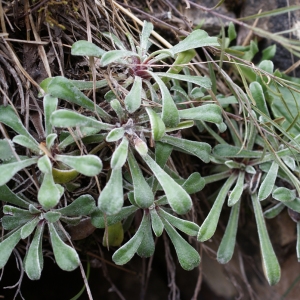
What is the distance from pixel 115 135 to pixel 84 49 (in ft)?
0.60

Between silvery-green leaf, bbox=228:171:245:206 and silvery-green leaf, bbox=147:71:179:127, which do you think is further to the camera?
silvery-green leaf, bbox=228:171:245:206

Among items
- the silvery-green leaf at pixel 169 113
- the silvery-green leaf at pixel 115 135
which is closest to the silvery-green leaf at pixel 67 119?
the silvery-green leaf at pixel 115 135

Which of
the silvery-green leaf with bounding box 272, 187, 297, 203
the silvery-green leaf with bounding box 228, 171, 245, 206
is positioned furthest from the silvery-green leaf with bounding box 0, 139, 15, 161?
the silvery-green leaf with bounding box 272, 187, 297, 203

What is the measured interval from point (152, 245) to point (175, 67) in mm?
420

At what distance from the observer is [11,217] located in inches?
30.5

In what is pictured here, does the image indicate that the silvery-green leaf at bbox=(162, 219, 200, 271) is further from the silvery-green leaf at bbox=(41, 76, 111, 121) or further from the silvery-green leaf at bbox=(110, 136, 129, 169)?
the silvery-green leaf at bbox=(41, 76, 111, 121)

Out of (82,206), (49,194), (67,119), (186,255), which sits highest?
(67,119)

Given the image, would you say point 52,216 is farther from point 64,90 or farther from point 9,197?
point 64,90

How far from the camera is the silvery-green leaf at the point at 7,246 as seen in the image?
0.74 meters

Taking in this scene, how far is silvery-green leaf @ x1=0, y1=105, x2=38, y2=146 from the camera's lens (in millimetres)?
741

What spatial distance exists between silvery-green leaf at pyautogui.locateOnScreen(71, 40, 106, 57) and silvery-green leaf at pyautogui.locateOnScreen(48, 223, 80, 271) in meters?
0.38

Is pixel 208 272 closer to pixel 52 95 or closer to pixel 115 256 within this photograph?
pixel 115 256

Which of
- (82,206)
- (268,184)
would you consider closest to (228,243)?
(268,184)

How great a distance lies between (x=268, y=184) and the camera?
884mm
